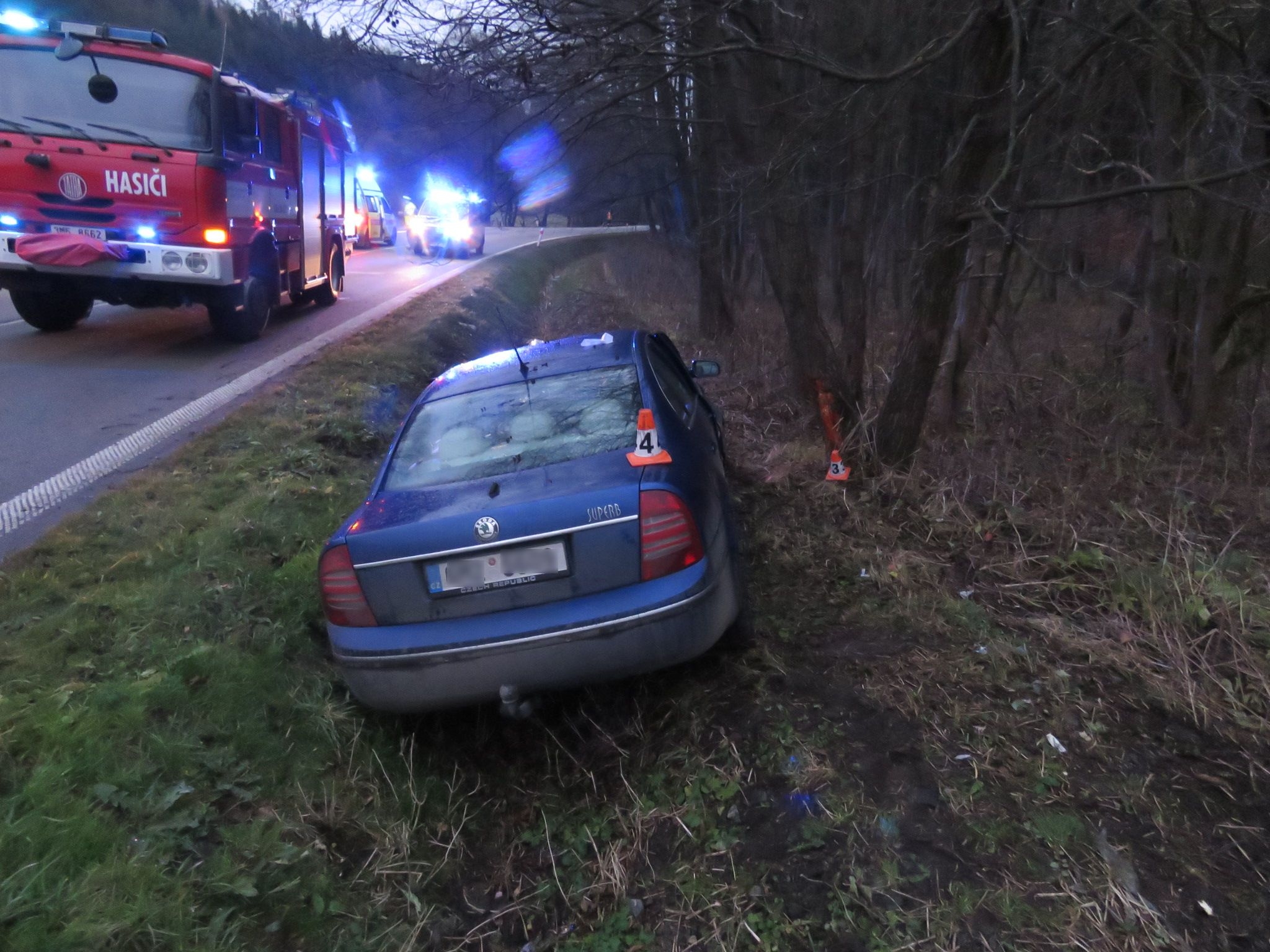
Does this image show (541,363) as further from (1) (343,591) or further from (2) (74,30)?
(2) (74,30)

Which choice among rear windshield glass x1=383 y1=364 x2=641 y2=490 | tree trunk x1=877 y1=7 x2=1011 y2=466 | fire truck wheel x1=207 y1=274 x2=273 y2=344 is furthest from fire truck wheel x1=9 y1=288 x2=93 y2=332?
tree trunk x1=877 y1=7 x2=1011 y2=466

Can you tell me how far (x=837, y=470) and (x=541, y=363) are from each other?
250 centimetres

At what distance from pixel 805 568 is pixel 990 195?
2.32 metres

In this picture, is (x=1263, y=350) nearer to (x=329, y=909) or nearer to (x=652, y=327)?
(x=329, y=909)

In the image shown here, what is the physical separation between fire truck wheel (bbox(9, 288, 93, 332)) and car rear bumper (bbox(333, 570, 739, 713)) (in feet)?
29.4

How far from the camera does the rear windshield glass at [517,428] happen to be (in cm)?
397

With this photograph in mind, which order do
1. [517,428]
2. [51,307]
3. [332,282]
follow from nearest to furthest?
[517,428] < [51,307] < [332,282]

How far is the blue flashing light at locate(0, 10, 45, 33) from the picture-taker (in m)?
9.00

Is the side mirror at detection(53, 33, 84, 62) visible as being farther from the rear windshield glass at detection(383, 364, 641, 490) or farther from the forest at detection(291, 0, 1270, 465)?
the rear windshield glass at detection(383, 364, 641, 490)

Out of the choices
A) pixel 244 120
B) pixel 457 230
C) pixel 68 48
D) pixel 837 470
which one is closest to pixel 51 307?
pixel 68 48

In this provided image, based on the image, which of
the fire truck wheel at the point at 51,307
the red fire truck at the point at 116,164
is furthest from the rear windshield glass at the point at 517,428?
the fire truck wheel at the point at 51,307

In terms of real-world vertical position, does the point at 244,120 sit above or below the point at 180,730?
above

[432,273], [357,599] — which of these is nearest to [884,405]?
[357,599]

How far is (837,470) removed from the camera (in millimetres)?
6418
